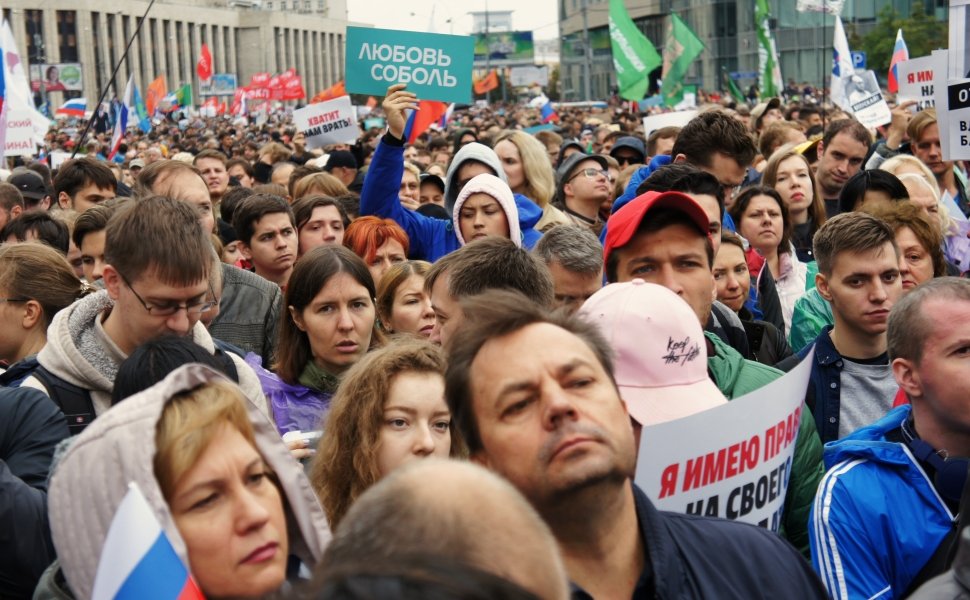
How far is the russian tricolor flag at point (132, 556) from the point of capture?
2.17m

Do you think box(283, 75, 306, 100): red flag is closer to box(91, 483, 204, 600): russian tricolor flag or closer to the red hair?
the red hair

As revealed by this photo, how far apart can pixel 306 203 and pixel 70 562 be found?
467cm

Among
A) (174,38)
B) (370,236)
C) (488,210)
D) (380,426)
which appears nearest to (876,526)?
(380,426)

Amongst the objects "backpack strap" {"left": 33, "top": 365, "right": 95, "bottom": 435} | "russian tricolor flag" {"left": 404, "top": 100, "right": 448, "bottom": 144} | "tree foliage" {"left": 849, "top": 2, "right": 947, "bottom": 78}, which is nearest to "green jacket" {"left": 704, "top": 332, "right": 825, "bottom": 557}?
"backpack strap" {"left": 33, "top": 365, "right": 95, "bottom": 435}

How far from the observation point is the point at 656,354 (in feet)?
9.73

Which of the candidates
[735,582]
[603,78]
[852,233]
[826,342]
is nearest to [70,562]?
[735,582]

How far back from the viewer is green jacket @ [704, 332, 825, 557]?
3.44 m

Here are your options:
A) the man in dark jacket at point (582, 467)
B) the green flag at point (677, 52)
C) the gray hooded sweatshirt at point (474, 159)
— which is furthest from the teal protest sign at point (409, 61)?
the green flag at point (677, 52)

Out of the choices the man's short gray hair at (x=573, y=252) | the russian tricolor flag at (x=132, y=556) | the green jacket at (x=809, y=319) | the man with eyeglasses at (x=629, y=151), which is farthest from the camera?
the man with eyeglasses at (x=629, y=151)

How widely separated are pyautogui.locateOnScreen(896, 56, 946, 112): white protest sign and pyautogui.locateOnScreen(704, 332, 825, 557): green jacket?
8.46 metres

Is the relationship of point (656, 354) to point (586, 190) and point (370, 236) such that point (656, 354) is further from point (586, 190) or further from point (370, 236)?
point (586, 190)

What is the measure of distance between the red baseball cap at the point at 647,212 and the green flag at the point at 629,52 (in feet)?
49.8

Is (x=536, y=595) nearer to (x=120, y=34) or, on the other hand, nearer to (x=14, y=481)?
(x=14, y=481)

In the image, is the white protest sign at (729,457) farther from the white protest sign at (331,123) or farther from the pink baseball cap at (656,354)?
the white protest sign at (331,123)
